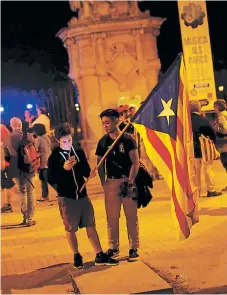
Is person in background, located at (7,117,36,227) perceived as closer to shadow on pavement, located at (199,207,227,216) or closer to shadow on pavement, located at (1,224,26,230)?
shadow on pavement, located at (1,224,26,230)

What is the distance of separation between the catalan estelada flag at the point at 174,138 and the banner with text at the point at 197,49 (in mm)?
9368

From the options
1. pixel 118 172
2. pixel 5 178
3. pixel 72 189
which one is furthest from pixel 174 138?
pixel 5 178

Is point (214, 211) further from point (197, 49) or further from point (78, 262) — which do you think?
point (197, 49)

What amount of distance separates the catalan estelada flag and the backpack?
3.16 m

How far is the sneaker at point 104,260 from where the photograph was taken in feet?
21.1

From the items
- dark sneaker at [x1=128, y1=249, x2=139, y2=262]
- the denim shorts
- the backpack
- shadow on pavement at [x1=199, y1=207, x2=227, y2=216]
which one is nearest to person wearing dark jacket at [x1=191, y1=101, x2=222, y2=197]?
shadow on pavement at [x1=199, y1=207, x2=227, y2=216]

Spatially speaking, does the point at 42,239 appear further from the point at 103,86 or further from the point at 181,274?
the point at 103,86

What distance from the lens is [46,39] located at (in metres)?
27.1

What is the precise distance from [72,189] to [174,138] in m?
1.30

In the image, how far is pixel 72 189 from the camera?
641 centimetres

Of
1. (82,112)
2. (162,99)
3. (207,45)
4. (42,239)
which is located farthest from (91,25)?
(162,99)

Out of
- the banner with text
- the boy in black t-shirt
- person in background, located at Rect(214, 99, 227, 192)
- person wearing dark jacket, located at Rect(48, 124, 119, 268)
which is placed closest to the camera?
person wearing dark jacket, located at Rect(48, 124, 119, 268)

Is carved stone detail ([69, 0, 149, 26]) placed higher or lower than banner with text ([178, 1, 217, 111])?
higher

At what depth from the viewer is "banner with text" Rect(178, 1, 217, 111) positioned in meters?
15.5
